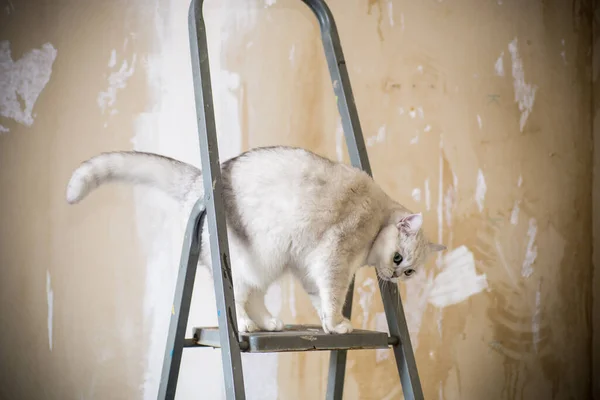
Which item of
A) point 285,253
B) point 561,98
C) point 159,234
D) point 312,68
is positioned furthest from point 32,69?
point 561,98

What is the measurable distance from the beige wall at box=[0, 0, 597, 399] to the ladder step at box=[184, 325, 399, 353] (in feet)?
2.48

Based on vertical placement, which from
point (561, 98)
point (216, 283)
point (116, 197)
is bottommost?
point (216, 283)

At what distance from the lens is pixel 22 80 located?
2.11 meters

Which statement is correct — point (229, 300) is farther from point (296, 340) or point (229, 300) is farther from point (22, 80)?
point (22, 80)

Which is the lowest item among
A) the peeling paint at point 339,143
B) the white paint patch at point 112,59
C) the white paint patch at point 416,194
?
the white paint patch at point 416,194

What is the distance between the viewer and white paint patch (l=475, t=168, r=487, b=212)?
2508 mm

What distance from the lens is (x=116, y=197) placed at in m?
2.18

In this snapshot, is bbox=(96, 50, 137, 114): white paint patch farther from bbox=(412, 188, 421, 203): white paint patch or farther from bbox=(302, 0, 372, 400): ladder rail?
bbox=(412, 188, 421, 203): white paint patch

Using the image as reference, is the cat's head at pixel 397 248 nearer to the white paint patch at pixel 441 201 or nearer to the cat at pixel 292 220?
the cat at pixel 292 220

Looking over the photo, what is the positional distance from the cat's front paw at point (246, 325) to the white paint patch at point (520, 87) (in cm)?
151

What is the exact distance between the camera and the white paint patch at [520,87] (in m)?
2.58

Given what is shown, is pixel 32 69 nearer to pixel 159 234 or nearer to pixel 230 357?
pixel 159 234

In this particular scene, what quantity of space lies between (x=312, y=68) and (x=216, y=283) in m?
1.21

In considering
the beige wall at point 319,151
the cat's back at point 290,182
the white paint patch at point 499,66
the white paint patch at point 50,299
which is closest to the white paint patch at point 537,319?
the beige wall at point 319,151
